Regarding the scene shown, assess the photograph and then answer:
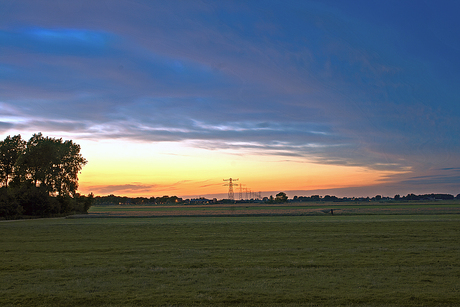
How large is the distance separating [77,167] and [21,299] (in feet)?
250

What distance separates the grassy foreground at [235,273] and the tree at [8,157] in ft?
197

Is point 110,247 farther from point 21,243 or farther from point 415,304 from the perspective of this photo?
point 415,304

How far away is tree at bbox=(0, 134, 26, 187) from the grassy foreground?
197 ft

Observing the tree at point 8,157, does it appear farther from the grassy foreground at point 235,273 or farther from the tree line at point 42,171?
the grassy foreground at point 235,273

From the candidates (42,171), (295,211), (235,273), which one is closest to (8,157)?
(42,171)

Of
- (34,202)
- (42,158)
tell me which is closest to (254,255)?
(34,202)

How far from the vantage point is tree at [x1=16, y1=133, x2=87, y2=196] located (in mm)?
71875

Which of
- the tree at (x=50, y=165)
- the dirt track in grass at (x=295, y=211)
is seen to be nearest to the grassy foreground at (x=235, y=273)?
the dirt track in grass at (x=295, y=211)

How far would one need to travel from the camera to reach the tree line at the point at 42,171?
6675 cm

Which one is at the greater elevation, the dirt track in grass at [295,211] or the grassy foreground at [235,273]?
the grassy foreground at [235,273]

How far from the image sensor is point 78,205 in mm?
85000

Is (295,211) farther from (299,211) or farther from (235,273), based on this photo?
(235,273)

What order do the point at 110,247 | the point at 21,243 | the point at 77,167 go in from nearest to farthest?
the point at 110,247 < the point at 21,243 < the point at 77,167

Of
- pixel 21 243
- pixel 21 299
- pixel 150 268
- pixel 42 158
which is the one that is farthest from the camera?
pixel 42 158
